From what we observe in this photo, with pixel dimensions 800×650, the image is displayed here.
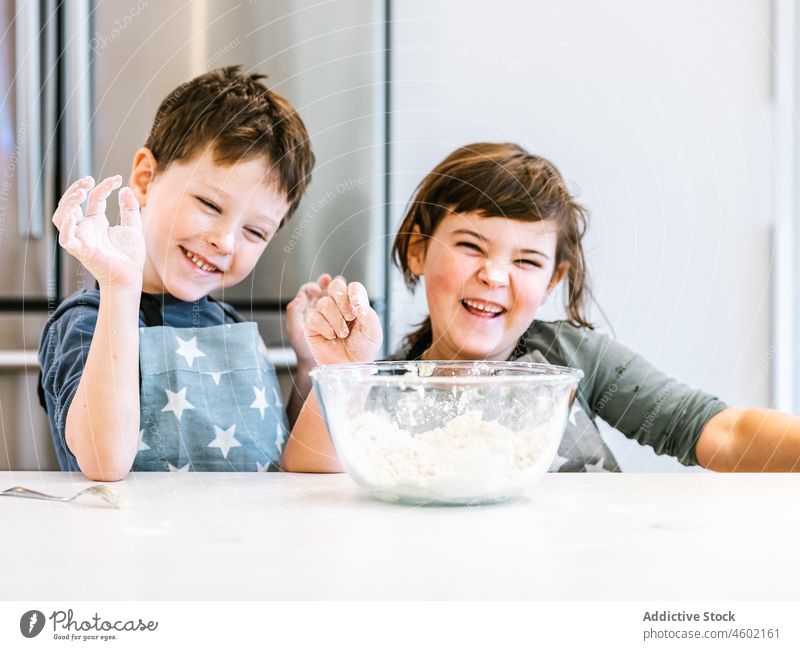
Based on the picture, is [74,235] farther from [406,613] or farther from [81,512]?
[406,613]

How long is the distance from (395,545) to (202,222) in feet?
2.09

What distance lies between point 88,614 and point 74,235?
1.11ft

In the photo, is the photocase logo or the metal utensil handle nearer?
the photocase logo

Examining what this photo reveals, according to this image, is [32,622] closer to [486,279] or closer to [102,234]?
[102,234]

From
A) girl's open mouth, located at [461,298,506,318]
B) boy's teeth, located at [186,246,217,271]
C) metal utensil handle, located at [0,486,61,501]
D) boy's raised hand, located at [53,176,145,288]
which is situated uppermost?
boy's raised hand, located at [53,176,145,288]

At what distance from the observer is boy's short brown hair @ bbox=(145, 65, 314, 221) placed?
0.98m

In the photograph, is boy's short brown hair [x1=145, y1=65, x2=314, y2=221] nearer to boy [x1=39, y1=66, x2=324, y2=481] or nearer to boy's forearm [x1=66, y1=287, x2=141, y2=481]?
boy [x1=39, y1=66, x2=324, y2=481]

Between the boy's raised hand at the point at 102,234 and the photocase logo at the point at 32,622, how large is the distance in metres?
0.32

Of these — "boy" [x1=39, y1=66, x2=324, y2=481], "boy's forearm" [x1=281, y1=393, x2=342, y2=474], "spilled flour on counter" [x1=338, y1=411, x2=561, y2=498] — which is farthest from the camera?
"boy" [x1=39, y1=66, x2=324, y2=481]

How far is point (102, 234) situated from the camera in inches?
24.7

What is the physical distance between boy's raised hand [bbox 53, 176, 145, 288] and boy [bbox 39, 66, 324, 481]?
0.64 ft

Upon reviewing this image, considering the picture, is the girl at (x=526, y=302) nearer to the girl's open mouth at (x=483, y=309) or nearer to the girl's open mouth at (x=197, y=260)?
the girl's open mouth at (x=483, y=309)

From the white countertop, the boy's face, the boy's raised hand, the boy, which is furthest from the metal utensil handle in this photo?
the boy's face

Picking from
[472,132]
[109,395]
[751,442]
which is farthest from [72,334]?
[751,442]
